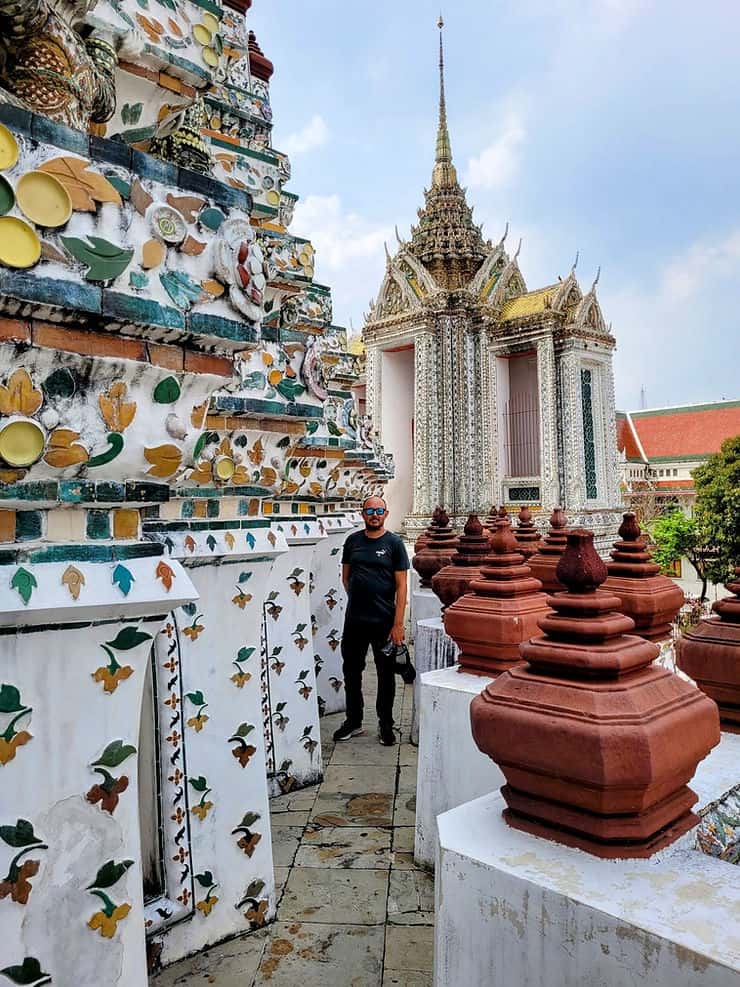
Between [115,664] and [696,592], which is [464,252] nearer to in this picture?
[696,592]

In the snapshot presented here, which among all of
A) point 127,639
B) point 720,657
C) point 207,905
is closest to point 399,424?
point 207,905

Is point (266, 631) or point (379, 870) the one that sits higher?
point (266, 631)

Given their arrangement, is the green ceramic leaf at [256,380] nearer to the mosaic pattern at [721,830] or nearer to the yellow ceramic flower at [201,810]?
the yellow ceramic flower at [201,810]

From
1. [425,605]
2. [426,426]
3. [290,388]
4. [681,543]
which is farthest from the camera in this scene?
[681,543]

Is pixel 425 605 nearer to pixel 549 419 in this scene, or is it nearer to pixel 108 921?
pixel 108 921

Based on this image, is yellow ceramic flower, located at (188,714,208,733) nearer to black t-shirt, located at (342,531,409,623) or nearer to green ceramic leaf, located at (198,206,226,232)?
green ceramic leaf, located at (198,206,226,232)

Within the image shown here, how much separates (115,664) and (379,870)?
1.94 metres

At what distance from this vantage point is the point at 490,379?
13.4 m

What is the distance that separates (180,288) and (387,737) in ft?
12.2

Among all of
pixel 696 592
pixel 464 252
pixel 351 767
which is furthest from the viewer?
pixel 696 592

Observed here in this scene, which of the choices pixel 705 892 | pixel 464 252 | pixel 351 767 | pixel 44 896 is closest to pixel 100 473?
pixel 44 896

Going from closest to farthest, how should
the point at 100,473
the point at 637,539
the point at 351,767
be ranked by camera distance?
the point at 100,473 → the point at 637,539 → the point at 351,767

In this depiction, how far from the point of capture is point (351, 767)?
4199mm

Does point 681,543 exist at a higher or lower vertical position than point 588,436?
lower
